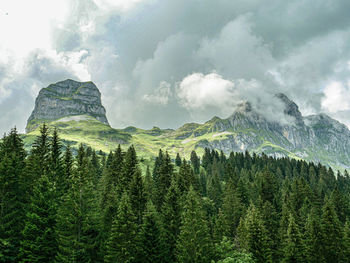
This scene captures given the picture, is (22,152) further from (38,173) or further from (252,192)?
(252,192)

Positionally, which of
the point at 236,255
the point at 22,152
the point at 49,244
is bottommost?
the point at 236,255

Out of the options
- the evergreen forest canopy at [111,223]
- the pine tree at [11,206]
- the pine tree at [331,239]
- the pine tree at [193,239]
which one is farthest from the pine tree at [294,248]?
the pine tree at [11,206]

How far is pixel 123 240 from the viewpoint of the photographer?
34344 mm

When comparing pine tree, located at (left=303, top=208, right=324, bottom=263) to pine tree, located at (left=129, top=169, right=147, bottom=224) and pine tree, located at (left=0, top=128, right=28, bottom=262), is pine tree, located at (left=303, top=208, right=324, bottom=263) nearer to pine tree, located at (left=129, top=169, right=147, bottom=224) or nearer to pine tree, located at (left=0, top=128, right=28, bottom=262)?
pine tree, located at (left=129, top=169, right=147, bottom=224)

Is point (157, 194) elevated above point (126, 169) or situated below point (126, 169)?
below

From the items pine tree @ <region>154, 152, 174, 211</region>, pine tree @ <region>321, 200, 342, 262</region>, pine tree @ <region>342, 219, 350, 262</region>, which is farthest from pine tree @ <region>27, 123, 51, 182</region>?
pine tree @ <region>342, 219, 350, 262</region>

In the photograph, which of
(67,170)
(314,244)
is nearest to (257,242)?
(314,244)

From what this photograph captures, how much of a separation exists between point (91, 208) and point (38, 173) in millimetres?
11088

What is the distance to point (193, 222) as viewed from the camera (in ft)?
131

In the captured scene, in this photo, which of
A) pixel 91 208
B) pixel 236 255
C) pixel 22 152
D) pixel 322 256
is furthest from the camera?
pixel 322 256

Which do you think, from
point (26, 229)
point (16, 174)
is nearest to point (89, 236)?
point (26, 229)

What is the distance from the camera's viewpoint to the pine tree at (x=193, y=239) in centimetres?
3766

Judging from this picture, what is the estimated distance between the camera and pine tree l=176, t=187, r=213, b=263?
37.7m

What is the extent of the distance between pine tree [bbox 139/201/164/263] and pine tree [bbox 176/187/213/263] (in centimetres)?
320
